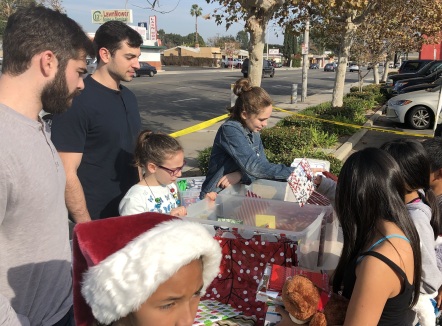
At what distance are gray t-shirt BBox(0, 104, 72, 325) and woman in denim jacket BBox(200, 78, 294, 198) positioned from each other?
171 cm

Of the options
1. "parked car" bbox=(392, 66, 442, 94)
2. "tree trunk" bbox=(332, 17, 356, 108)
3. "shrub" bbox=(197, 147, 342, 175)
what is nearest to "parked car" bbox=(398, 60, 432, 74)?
"parked car" bbox=(392, 66, 442, 94)

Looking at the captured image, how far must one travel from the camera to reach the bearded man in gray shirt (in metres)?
1.54

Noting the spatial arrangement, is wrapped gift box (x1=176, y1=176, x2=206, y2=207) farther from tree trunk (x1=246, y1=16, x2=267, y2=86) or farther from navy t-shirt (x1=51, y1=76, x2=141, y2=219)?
tree trunk (x1=246, y1=16, x2=267, y2=86)

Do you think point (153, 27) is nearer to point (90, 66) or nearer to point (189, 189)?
point (90, 66)

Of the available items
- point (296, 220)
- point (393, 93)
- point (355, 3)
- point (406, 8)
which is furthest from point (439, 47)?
point (296, 220)

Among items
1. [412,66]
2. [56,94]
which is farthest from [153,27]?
[56,94]

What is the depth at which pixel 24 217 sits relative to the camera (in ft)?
5.17

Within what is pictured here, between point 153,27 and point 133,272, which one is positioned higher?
point 153,27

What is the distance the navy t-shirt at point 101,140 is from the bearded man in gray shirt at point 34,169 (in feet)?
2.74

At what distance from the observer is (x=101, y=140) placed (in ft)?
9.44

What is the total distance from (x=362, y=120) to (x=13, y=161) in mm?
13328

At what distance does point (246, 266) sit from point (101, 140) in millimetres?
1297

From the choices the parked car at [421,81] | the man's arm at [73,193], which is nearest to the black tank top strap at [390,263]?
the man's arm at [73,193]

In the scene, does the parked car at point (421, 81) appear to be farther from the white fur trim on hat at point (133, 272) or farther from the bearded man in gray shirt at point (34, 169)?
the white fur trim on hat at point (133, 272)
